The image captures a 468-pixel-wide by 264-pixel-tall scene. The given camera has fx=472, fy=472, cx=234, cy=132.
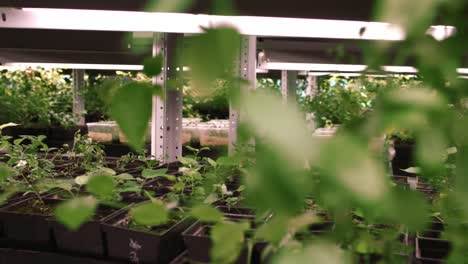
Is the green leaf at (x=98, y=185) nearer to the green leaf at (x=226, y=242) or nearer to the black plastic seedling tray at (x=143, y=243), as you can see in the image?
the green leaf at (x=226, y=242)

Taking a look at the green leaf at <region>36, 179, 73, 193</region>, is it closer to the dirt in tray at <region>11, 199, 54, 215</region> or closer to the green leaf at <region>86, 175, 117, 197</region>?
the dirt in tray at <region>11, 199, 54, 215</region>

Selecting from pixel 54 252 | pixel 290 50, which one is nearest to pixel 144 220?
pixel 54 252

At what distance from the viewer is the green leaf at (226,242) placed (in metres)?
0.32

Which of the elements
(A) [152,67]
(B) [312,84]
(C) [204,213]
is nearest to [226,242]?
(C) [204,213]

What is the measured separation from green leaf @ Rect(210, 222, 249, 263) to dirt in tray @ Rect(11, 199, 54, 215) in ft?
3.11

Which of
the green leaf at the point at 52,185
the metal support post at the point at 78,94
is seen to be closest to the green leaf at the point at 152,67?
the green leaf at the point at 52,185

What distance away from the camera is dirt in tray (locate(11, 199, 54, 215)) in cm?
121

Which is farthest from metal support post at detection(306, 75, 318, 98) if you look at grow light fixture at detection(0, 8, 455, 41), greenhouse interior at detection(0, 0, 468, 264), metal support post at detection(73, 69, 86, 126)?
grow light fixture at detection(0, 8, 455, 41)

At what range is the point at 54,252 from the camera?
1131 mm

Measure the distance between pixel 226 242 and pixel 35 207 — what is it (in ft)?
3.54

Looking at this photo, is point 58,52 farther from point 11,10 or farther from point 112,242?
point 112,242

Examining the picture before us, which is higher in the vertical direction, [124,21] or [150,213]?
[124,21]

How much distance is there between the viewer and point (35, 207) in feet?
4.14

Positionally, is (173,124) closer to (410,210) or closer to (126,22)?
(126,22)
